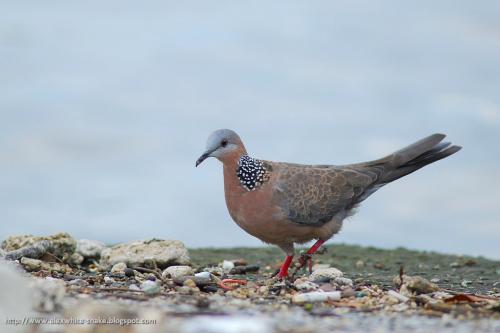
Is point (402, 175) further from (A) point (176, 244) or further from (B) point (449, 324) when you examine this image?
(B) point (449, 324)

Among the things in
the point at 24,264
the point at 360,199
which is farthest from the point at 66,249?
the point at 360,199

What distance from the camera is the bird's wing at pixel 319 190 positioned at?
888cm

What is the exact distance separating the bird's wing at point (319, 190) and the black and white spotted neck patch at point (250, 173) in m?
0.19

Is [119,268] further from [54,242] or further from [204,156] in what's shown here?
[204,156]

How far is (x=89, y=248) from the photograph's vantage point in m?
10.4

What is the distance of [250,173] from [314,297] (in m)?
2.62

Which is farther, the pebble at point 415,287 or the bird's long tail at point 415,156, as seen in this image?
the bird's long tail at point 415,156

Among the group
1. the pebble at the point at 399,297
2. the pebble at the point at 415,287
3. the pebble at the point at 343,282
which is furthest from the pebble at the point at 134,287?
the pebble at the point at 415,287

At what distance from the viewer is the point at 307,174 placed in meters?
9.38

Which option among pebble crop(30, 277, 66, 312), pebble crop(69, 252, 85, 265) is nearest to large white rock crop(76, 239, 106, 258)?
pebble crop(69, 252, 85, 265)

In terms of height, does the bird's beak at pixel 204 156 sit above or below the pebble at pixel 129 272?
above

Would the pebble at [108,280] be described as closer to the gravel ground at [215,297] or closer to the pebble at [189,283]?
the gravel ground at [215,297]

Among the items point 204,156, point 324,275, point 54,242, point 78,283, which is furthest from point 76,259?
point 324,275

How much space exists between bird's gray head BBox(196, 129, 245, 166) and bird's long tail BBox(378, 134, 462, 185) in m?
2.05
